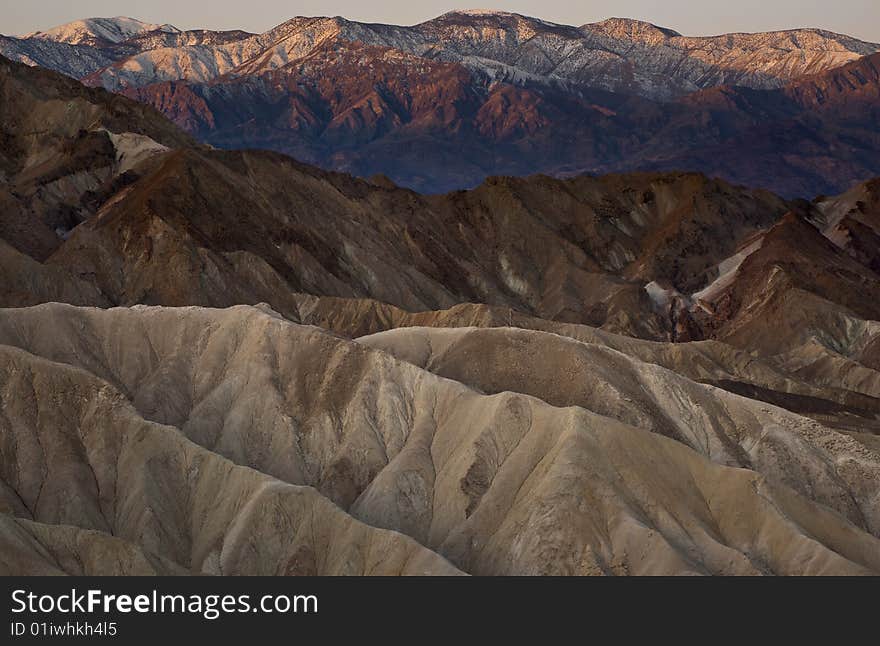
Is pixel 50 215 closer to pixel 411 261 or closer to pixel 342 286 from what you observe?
pixel 342 286

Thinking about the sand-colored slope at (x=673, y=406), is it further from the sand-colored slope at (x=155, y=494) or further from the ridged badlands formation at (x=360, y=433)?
the sand-colored slope at (x=155, y=494)

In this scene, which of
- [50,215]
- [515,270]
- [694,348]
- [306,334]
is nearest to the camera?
[306,334]

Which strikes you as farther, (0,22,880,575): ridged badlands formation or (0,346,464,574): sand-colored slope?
(0,22,880,575): ridged badlands formation

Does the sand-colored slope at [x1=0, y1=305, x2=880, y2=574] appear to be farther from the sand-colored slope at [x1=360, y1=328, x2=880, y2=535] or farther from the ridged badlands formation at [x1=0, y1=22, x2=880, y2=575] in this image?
the sand-colored slope at [x1=360, y1=328, x2=880, y2=535]

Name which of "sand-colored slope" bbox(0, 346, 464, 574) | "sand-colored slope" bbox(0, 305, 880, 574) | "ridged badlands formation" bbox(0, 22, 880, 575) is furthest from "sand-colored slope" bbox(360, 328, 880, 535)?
"sand-colored slope" bbox(0, 346, 464, 574)

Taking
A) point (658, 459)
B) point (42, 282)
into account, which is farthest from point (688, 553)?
point (42, 282)

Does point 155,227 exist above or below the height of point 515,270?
above

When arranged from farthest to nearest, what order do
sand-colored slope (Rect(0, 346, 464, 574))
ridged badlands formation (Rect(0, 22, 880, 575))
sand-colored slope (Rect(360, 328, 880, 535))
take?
sand-colored slope (Rect(360, 328, 880, 535)) → ridged badlands formation (Rect(0, 22, 880, 575)) → sand-colored slope (Rect(0, 346, 464, 574))

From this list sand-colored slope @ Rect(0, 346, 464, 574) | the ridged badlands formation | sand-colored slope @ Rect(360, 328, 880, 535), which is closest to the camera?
sand-colored slope @ Rect(0, 346, 464, 574)
